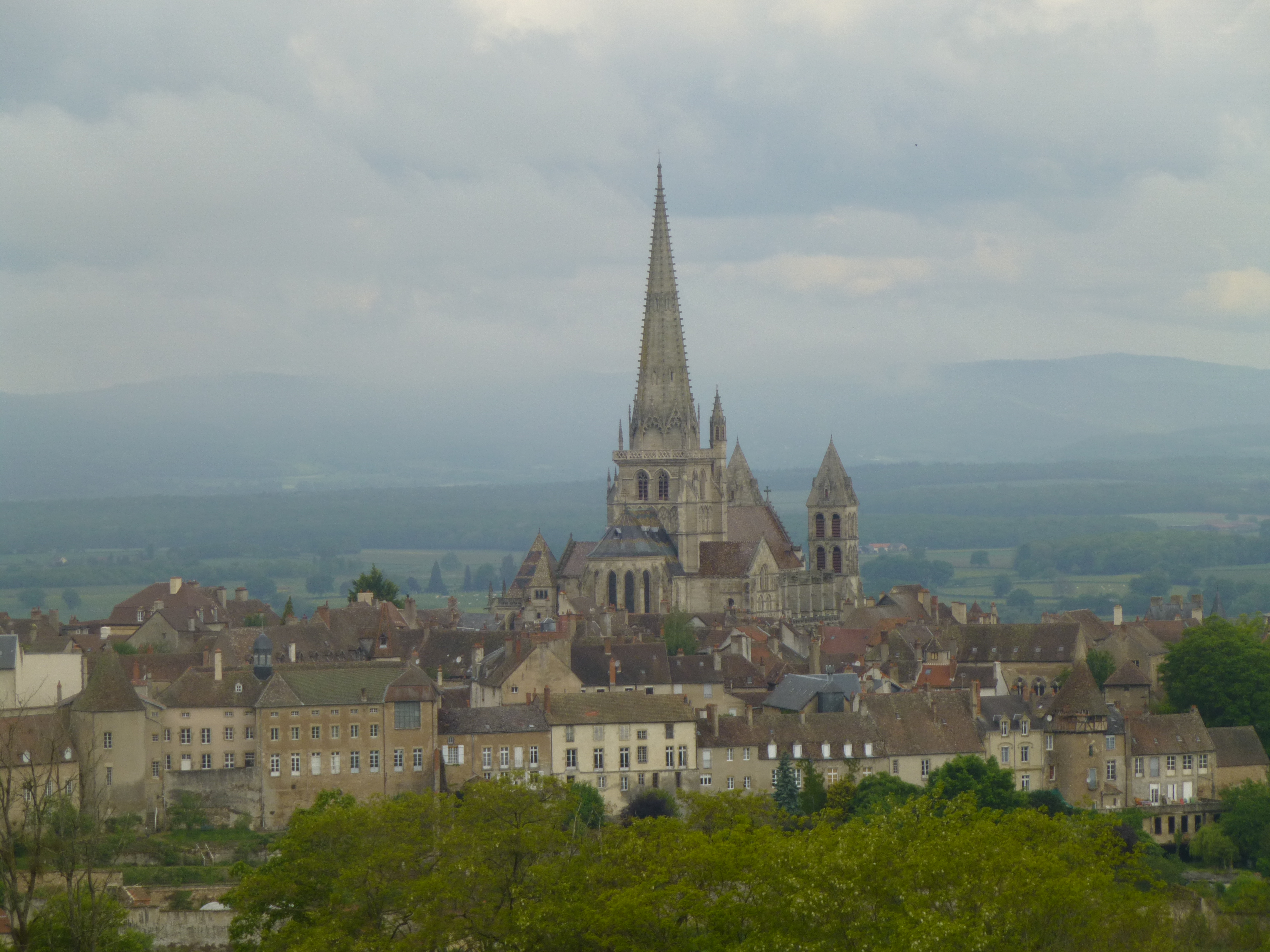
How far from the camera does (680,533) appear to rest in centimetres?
16200

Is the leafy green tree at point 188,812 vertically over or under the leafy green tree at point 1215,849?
over

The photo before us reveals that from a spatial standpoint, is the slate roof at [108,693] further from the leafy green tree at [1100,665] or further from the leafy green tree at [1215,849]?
the leafy green tree at [1100,665]

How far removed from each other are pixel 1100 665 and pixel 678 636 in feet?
73.0

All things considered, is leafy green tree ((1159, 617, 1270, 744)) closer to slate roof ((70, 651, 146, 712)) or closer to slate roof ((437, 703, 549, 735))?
slate roof ((437, 703, 549, 735))

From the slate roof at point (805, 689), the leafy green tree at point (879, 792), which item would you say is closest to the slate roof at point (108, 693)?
the leafy green tree at point (879, 792)

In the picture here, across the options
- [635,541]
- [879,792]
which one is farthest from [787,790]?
[635,541]

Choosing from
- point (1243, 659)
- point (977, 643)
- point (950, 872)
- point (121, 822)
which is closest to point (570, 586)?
point (977, 643)

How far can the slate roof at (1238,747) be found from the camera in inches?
3588

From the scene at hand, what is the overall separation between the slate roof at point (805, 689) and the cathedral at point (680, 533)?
4271 cm

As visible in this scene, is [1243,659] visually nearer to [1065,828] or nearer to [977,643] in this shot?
[977,643]

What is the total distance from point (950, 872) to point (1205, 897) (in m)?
23.0

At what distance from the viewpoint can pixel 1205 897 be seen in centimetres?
7325

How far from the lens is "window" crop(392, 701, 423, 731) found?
84.9m

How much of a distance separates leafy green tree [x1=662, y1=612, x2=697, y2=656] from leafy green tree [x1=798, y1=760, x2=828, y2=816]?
816 inches
